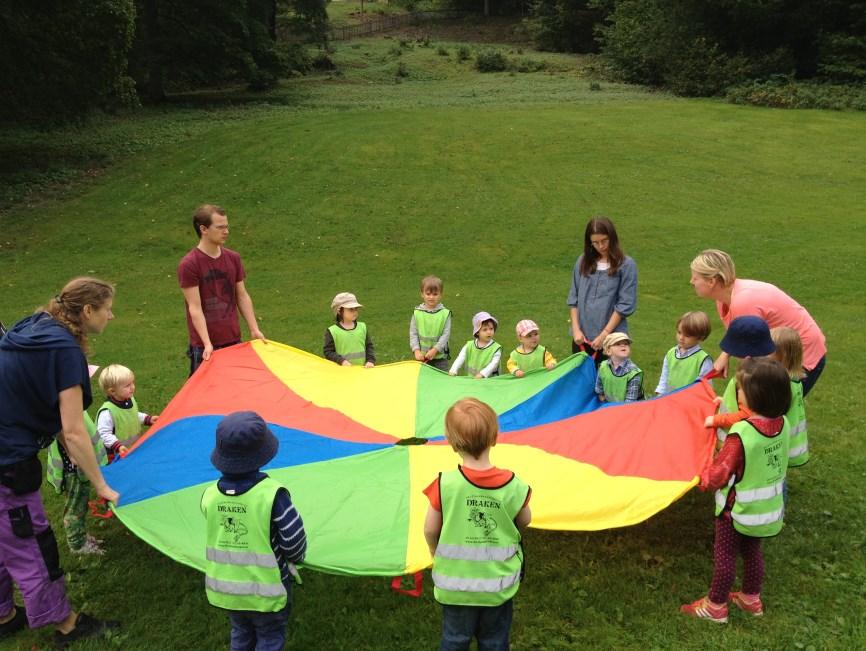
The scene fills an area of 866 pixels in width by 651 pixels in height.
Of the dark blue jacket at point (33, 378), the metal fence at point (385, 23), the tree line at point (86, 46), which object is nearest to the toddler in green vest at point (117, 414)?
the dark blue jacket at point (33, 378)

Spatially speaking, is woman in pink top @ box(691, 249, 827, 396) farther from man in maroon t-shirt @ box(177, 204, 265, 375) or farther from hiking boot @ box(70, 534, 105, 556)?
hiking boot @ box(70, 534, 105, 556)

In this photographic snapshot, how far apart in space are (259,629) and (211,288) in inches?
115

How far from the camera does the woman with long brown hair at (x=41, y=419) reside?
3.30 m

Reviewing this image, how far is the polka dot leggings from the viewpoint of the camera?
3662mm

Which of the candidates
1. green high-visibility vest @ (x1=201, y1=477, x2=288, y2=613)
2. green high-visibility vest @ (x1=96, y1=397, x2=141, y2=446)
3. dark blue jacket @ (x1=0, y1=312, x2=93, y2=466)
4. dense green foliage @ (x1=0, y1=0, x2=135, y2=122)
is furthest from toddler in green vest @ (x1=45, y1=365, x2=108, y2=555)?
dense green foliage @ (x1=0, y1=0, x2=135, y2=122)

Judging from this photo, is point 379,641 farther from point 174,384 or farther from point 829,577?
point 174,384

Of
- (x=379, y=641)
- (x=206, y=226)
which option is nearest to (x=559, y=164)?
(x=206, y=226)

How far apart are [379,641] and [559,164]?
58.3 ft

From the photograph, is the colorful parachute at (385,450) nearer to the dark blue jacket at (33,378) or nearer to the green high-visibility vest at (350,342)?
the green high-visibility vest at (350,342)

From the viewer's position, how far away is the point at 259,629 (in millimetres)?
3146

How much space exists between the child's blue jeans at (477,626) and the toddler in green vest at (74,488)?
101 inches

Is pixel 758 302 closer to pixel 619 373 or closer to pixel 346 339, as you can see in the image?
pixel 619 373

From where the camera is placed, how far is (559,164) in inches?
782

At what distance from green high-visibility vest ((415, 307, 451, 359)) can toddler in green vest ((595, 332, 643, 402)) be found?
157 cm
